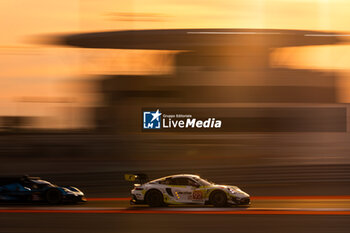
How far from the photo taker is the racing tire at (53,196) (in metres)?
13.7

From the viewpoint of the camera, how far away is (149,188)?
13117 millimetres

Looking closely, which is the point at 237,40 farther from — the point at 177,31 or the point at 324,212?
the point at 324,212

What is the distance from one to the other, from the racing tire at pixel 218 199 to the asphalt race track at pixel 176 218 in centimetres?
31

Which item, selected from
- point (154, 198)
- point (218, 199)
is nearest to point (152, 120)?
point (154, 198)

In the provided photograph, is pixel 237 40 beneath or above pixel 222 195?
above

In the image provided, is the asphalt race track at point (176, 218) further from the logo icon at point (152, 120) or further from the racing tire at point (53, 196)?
the logo icon at point (152, 120)

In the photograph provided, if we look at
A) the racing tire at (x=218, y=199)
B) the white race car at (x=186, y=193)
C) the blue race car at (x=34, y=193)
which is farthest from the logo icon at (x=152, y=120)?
the racing tire at (x=218, y=199)

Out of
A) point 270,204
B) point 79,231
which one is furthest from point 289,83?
point 79,231

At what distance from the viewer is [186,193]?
1291 centimetres

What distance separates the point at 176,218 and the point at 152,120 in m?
17.1

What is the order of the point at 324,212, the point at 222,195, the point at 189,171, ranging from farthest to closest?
the point at 189,171
the point at 222,195
the point at 324,212

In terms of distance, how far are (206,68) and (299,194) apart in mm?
16932

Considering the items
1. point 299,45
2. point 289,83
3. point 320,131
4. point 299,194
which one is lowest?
point 299,194

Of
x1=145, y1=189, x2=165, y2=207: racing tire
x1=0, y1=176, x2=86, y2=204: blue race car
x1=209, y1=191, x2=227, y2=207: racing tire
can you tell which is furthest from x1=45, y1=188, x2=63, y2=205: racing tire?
x1=209, y1=191, x2=227, y2=207: racing tire
